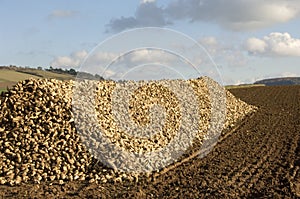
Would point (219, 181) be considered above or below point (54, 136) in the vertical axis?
below

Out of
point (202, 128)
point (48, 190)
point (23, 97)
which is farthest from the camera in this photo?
point (202, 128)

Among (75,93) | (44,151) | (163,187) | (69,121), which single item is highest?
(75,93)

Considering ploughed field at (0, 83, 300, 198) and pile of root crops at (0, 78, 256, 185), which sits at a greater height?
pile of root crops at (0, 78, 256, 185)

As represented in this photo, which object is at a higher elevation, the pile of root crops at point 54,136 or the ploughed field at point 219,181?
the pile of root crops at point 54,136

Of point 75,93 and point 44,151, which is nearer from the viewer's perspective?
point 44,151

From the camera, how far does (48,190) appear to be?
29.6 feet

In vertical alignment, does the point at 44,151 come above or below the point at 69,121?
below

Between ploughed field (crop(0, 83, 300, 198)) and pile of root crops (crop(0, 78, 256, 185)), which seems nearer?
ploughed field (crop(0, 83, 300, 198))

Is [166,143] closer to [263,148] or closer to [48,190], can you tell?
[263,148]

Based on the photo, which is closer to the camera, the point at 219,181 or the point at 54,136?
the point at 219,181

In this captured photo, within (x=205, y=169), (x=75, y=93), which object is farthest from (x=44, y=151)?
(x=205, y=169)

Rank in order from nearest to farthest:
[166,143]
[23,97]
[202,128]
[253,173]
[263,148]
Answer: [253,173] → [23,97] → [166,143] → [263,148] → [202,128]

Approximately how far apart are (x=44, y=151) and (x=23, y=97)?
6.57 feet

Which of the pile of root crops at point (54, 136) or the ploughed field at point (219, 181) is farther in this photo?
the pile of root crops at point (54, 136)
